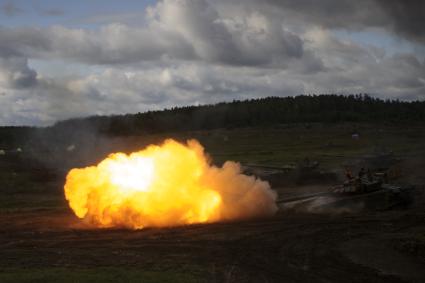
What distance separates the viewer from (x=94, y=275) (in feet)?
81.9

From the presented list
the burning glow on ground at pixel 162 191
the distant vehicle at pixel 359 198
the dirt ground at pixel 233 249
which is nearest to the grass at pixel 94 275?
the dirt ground at pixel 233 249

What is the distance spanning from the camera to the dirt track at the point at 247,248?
26.0 metres

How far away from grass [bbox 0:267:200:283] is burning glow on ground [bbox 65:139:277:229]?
1196 centimetres

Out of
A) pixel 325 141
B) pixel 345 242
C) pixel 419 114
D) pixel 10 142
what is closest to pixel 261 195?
pixel 345 242

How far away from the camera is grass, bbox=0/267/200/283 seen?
24156 millimetres

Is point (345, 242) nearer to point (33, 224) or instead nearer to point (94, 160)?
point (33, 224)

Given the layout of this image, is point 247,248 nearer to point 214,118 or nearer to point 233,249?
point 233,249

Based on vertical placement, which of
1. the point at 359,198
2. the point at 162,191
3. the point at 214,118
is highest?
the point at 214,118

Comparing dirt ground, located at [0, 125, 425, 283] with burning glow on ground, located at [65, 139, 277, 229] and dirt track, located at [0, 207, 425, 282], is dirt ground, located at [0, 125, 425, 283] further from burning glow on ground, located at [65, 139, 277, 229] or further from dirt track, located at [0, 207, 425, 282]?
burning glow on ground, located at [65, 139, 277, 229]

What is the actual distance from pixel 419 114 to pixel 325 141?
86.4 meters

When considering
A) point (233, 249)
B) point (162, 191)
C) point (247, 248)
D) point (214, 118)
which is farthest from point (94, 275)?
point (214, 118)

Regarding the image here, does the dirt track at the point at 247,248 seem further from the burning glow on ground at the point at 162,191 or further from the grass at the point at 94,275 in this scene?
the burning glow on ground at the point at 162,191

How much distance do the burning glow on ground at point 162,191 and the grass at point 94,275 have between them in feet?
39.2

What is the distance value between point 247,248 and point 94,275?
911 centimetres
